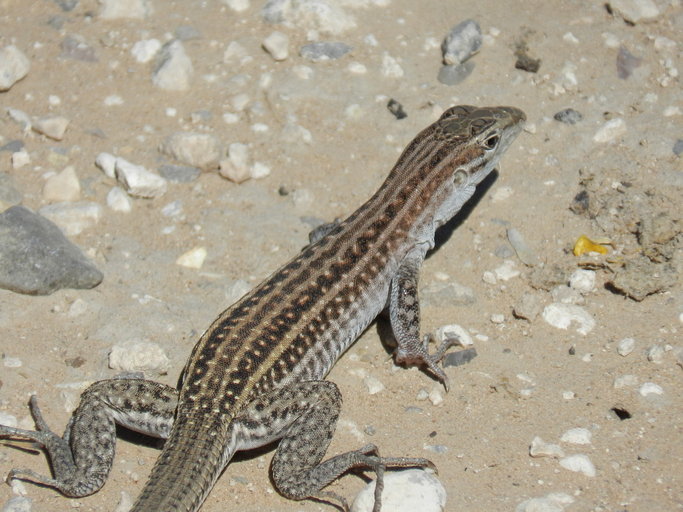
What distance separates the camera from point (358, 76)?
7.17m

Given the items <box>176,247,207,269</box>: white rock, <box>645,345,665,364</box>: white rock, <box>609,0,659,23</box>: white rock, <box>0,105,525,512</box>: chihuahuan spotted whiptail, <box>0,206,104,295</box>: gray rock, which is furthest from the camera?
<box>609,0,659,23</box>: white rock

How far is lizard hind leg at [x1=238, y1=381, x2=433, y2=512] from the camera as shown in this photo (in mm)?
4387

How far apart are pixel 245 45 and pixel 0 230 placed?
9.66 feet

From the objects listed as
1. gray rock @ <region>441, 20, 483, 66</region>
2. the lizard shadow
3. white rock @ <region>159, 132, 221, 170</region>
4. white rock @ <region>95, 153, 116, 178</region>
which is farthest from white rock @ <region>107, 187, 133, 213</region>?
gray rock @ <region>441, 20, 483, 66</region>

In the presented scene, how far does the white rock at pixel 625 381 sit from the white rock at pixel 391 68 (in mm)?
3445

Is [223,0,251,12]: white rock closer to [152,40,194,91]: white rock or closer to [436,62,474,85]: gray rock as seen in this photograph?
[152,40,194,91]: white rock

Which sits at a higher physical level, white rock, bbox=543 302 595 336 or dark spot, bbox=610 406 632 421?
dark spot, bbox=610 406 632 421

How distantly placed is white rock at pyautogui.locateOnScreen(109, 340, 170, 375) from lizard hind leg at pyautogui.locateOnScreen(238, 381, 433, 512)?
2.99 feet

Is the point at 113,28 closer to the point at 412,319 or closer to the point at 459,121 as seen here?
the point at 459,121

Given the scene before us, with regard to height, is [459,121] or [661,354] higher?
[459,121]

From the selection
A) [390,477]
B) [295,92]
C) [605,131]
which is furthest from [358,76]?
[390,477]

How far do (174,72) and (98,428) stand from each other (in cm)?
365

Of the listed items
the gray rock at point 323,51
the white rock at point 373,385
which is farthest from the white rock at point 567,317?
the gray rock at point 323,51

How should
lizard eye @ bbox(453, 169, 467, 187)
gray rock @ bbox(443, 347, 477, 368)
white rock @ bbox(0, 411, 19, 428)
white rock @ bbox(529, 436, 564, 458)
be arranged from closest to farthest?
white rock @ bbox(529, 436, 564, 458)
white rock @ bbox(0, 411, 19, 428)
gray rock @ bbox(443, 347, 477, 368)
lizard eye @ bbox(453, 169, 467, 187)
